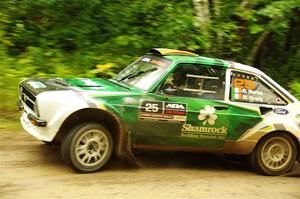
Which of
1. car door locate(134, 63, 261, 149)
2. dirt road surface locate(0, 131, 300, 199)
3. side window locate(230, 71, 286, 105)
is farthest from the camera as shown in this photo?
side window locate(230, 71, 286, 105)

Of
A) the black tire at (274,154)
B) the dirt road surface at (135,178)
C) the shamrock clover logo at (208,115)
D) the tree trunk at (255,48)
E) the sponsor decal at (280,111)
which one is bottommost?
the dirt road surface at (135,178)

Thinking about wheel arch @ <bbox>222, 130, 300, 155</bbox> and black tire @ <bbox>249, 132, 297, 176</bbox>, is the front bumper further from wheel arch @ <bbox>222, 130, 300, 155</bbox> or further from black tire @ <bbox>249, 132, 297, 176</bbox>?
black tire @ <bbox>249, 132, 297, 176</bbox>

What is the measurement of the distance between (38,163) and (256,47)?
9.38 meters

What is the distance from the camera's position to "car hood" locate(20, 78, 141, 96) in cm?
686

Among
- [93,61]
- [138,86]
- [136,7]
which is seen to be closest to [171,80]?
[138,86]

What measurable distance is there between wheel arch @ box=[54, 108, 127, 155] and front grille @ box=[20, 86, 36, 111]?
0.59 metres

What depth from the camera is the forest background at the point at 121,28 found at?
12.5 metres

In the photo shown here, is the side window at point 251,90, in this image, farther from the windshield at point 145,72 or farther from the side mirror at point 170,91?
the windshield at point 145,72

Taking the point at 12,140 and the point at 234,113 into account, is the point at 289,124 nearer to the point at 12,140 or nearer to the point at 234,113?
the point at 234,113

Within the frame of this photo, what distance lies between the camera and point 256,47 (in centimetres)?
1468

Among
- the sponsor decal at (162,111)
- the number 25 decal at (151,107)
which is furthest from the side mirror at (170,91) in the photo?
the number 25 decal at (151,107)

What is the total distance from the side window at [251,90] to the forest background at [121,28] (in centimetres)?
471

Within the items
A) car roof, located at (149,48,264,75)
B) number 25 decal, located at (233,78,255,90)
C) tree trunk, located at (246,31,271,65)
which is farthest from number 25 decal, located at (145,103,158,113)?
tree trunk, located at (246,31,271,65)

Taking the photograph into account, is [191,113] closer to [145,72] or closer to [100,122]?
[145,72]
